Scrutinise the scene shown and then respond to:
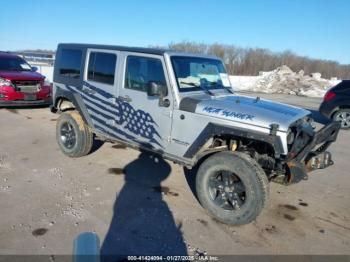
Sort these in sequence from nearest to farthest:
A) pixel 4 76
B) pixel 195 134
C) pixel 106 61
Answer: pixel 195 134 → pixel 106 61 → pixel 4 76

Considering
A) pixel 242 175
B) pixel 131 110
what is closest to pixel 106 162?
pixel 131 110

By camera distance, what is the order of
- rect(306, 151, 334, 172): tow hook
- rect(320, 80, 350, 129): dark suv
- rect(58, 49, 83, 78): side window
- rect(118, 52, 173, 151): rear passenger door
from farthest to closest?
rect(320, 80, 350, 129): dark suv, rect(58, 49, 83, 78): side window, rect(118, 52, 173, 151): rear passenger door, rect(306, 151, 334, 172): tow hook

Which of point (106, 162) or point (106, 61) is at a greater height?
point (106, 61)

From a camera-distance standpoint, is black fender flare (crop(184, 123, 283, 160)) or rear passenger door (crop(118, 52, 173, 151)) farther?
rear passenger door (crop(118, 52, 173, 151))

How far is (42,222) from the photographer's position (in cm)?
369

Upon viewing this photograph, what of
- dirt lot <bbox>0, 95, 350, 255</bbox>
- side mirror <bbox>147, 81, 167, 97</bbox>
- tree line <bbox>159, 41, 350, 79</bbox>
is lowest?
dirt lot <bbox>0, 95, 350, 255</bbox>

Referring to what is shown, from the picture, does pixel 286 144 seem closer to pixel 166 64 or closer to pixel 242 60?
pixel 166 64

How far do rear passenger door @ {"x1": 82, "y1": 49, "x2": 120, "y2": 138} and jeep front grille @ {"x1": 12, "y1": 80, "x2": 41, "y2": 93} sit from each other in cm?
561

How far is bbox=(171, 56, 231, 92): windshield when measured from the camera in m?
4.48

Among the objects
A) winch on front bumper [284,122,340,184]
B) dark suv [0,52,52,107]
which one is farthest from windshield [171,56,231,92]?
dark suv [0,52,52,107]

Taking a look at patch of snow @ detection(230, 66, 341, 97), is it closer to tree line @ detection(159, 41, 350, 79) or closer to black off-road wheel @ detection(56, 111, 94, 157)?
tree line @ detection(159, 41, 350, 79)

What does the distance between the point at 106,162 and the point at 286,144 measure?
3418 mm

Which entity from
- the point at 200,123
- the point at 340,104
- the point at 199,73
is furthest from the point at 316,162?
the point at 340,104

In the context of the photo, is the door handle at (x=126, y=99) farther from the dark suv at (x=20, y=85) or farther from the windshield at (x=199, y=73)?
the dark suv at (x=20, y=85)
